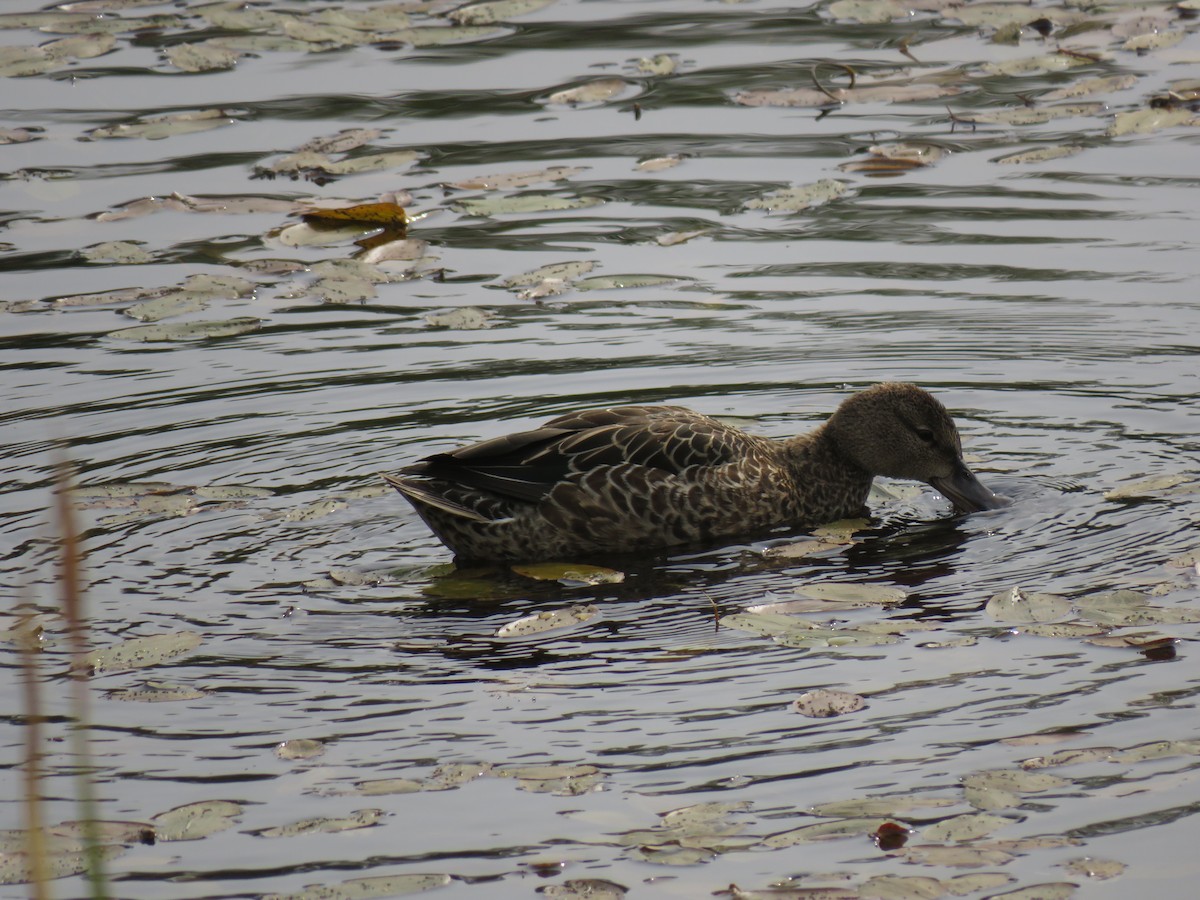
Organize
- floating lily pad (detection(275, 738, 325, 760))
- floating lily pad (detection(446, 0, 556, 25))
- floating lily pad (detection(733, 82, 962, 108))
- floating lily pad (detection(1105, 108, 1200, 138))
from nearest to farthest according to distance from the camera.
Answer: floating lily pad (detection(275, 738, 325, 760)) < floating lily pad (detection(1105, 108, 1200, 138)) < floating lily pad (detection(733, 82, 962, 108)) < floating lily pad (detection(446, 0, 556, 25))

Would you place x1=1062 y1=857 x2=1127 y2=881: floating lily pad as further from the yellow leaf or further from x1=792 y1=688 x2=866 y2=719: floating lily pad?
the yellow leaf

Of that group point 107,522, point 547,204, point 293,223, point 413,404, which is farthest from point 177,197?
point 107,522

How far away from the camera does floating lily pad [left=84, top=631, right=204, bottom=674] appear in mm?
7109

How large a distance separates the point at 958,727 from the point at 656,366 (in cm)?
490

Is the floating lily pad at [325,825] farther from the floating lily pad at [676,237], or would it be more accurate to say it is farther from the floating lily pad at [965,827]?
the floating lily pad at [676,237]

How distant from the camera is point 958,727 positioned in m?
6.30

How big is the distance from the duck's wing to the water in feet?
1.55

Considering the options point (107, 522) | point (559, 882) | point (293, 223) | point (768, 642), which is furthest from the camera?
point (293, 223)

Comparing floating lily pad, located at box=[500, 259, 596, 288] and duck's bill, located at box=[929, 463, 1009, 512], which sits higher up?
floating lily pad, located at box=[500, 259, 596, 288]

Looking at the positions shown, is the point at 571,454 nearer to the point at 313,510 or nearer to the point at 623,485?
the point at 623,485

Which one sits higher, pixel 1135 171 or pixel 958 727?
pixel 1135 171

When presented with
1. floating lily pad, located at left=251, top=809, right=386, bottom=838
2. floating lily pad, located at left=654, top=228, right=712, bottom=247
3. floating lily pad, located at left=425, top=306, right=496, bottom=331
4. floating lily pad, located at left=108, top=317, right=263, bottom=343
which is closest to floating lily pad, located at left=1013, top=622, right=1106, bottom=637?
floating lily pad, located at left=251, top=809, right=386, bottom=838

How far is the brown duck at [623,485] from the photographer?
8.57m

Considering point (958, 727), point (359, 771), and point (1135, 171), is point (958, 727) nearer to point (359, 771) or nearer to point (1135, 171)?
point (359, 771)
